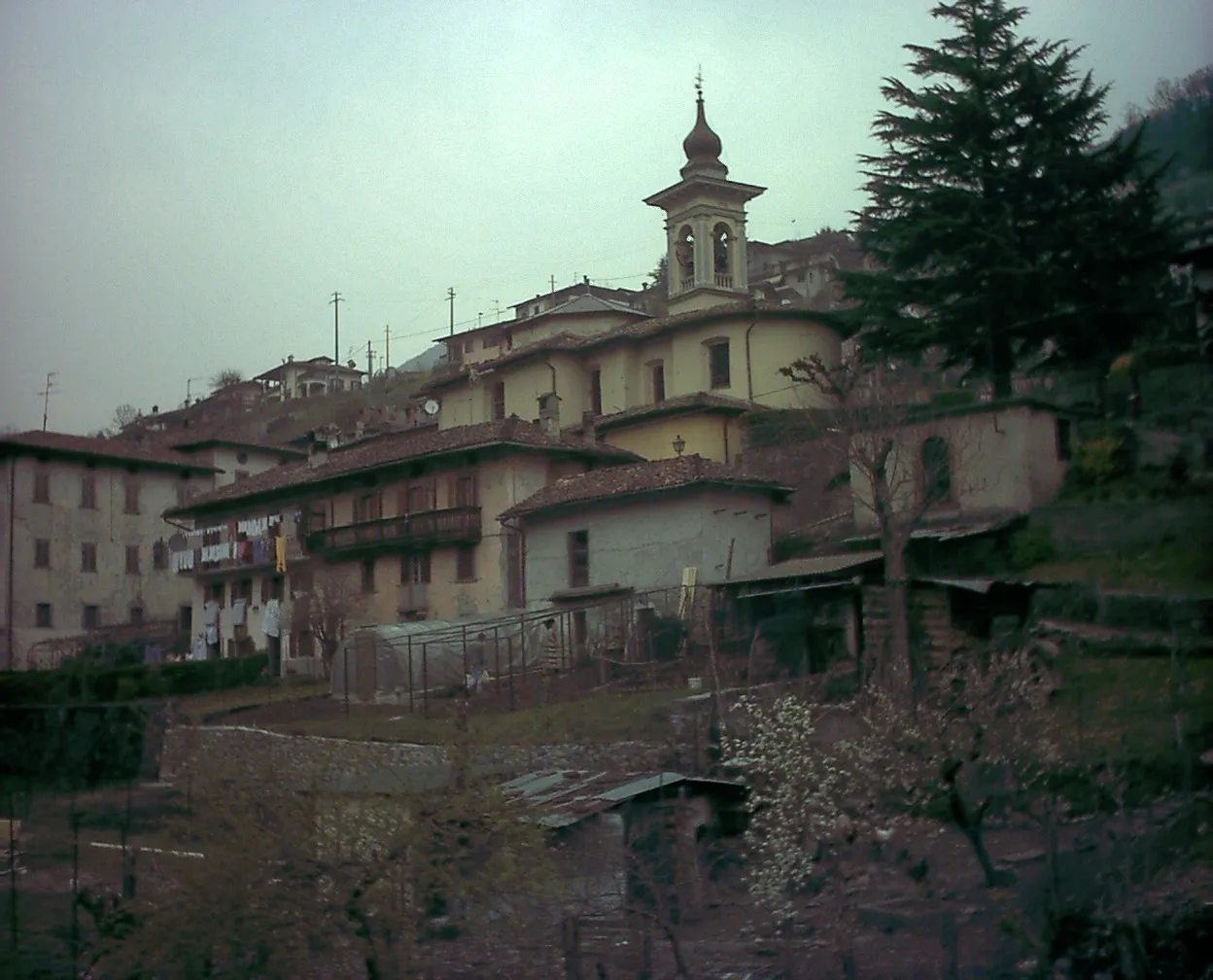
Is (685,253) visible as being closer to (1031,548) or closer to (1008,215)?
(1008,215)

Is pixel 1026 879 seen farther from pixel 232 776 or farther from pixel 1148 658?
pixel 232 776

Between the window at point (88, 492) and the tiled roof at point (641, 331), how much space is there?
16044 millimetres

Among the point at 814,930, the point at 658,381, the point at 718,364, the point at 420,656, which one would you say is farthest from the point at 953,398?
the point at 658,381

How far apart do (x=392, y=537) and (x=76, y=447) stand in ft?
24.2

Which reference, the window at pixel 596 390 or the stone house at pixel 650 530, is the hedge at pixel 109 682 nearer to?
the stone house at pixel 650 530

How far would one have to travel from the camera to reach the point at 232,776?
36.9 ft

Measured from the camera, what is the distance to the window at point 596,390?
40.1 m

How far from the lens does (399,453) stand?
1278 inches

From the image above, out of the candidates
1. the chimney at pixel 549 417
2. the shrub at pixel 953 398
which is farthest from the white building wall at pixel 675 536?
the chimney at pixel 549 417

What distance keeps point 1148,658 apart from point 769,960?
280 inches

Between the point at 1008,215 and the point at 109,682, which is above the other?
the point at 1008,215

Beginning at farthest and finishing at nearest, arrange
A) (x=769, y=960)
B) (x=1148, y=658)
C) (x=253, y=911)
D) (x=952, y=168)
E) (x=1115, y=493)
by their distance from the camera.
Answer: (x=952, y=168) → (x=1115, y=493) → (x=1148, y=658) → (x=769, y=960) → (x=253, y=911)

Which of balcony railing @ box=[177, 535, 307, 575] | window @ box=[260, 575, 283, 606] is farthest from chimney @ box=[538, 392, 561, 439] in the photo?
window @ box=[260, 575, 283, 606]

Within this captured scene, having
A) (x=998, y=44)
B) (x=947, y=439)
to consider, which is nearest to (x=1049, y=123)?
(x=998, y=44)
